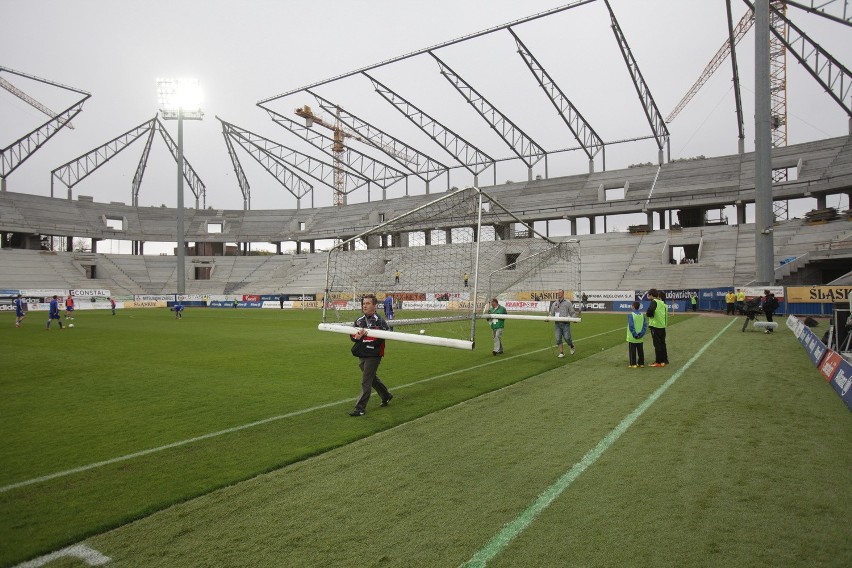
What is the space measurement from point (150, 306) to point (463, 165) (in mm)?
38349

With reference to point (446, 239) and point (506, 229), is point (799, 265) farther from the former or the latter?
point (446, 239)

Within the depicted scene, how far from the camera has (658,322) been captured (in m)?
11.2

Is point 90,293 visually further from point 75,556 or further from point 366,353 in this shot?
point 75,556

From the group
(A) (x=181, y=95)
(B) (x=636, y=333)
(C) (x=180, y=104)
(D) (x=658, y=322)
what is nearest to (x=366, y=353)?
(B) (x=636, y=333)

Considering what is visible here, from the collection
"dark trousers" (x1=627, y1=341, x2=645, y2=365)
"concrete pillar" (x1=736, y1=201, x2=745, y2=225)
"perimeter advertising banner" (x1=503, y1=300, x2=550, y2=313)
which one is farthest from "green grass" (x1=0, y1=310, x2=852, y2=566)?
"concrete pillar" (x1=736, y1=201, x2=745, y2=225)

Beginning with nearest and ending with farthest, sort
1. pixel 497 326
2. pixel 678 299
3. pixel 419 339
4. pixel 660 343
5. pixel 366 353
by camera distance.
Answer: pixel 419 339 < pixel 366 353 < pixel 660 343 < pixel 497 326 < pixel 678 299

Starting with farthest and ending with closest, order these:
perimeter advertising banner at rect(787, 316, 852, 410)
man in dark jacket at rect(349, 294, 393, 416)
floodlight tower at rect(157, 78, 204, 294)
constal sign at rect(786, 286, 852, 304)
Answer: floodlight tower at rect(157, 78, 204, 294), constal sign at rect(786, 286, 852, 304), perimeter advertising banner at rect(787, 316, 852, 410), man in dark jacket at rect(349, 294, 393, 416)

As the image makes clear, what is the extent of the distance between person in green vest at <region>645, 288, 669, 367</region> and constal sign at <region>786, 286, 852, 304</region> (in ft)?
68.2

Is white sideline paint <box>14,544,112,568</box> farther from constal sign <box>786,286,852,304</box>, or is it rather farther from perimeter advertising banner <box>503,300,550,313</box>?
perimeter advertising banner <box>503,300,550,313</box>

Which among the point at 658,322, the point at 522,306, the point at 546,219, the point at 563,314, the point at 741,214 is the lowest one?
the point at 522,306

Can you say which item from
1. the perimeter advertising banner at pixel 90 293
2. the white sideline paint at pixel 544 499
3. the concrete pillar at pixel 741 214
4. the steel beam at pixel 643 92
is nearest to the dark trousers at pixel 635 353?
the white sideline paint at pixel 544 499

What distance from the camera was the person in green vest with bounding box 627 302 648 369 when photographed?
11.1 metres

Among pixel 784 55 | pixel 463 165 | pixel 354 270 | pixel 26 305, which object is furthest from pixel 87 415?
pixel 784 55

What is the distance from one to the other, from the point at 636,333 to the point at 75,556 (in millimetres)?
10929
